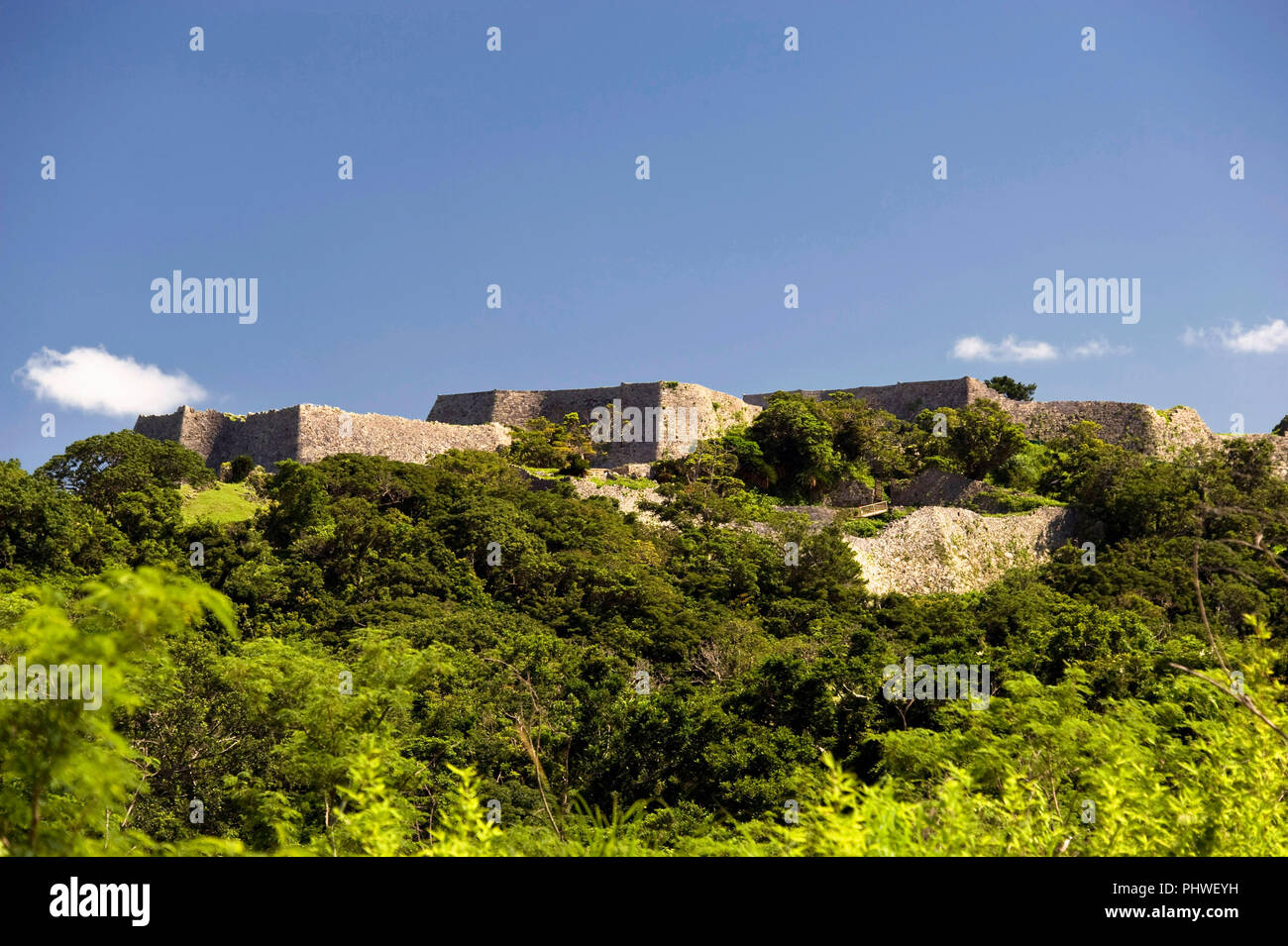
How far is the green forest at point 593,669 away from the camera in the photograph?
4.87 m

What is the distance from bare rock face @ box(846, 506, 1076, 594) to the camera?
25281 mm

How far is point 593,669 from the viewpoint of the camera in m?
17.4

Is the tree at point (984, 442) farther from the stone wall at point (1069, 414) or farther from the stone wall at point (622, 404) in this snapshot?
the stone wall at point (622, 404)

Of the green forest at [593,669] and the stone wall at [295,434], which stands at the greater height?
the stone wall at [295,434]

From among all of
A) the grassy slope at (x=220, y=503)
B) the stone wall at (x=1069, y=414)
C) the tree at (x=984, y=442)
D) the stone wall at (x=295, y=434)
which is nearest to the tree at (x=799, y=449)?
the tree at (x=984, y=442)

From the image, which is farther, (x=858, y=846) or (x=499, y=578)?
(x=499, y=578)

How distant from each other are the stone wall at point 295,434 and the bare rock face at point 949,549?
1487cm

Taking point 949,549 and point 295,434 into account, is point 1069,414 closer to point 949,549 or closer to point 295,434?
point 949,549

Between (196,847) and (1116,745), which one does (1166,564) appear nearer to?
(1116,745)

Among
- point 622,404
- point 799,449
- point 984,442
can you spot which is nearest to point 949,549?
point 799,449
